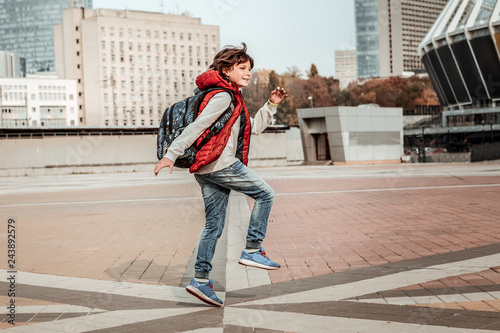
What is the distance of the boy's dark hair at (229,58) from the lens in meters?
4.77

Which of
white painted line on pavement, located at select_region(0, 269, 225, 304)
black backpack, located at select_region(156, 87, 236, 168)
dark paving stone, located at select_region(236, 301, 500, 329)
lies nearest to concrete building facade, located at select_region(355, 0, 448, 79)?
white painted line on pavement, located at select_region(0, 269, 225, 304)

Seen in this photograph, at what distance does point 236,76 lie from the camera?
4.81m

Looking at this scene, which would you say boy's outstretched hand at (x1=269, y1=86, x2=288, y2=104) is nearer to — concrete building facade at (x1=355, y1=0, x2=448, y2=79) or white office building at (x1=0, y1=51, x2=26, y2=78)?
concrete building facade at (x1=355, y1=0, x2=448, y2=79)

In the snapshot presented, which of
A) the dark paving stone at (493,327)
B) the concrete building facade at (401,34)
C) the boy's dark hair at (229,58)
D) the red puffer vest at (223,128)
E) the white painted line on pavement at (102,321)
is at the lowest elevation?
the white painted line on pavement at (102,321)

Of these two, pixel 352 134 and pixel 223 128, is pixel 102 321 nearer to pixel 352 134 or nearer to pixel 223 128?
pixel 223 128

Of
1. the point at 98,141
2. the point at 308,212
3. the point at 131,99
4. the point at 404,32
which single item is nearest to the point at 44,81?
the point at 131,99

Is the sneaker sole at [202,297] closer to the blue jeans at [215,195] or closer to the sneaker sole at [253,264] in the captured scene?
the blue jeans at [215,195]

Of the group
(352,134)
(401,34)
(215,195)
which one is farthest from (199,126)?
(401,34)

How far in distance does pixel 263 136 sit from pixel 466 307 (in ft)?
131

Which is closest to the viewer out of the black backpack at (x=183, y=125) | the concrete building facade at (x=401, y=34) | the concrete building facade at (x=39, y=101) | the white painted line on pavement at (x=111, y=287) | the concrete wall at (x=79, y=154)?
the black backpack at (x=183, y=125)

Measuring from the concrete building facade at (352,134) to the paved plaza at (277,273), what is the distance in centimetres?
3413

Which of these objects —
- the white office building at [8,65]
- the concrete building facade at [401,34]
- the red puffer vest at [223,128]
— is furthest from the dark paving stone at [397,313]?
the white office building at [8,65]

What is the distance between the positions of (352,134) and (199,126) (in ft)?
137

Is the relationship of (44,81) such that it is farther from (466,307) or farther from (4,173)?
(466,307)
